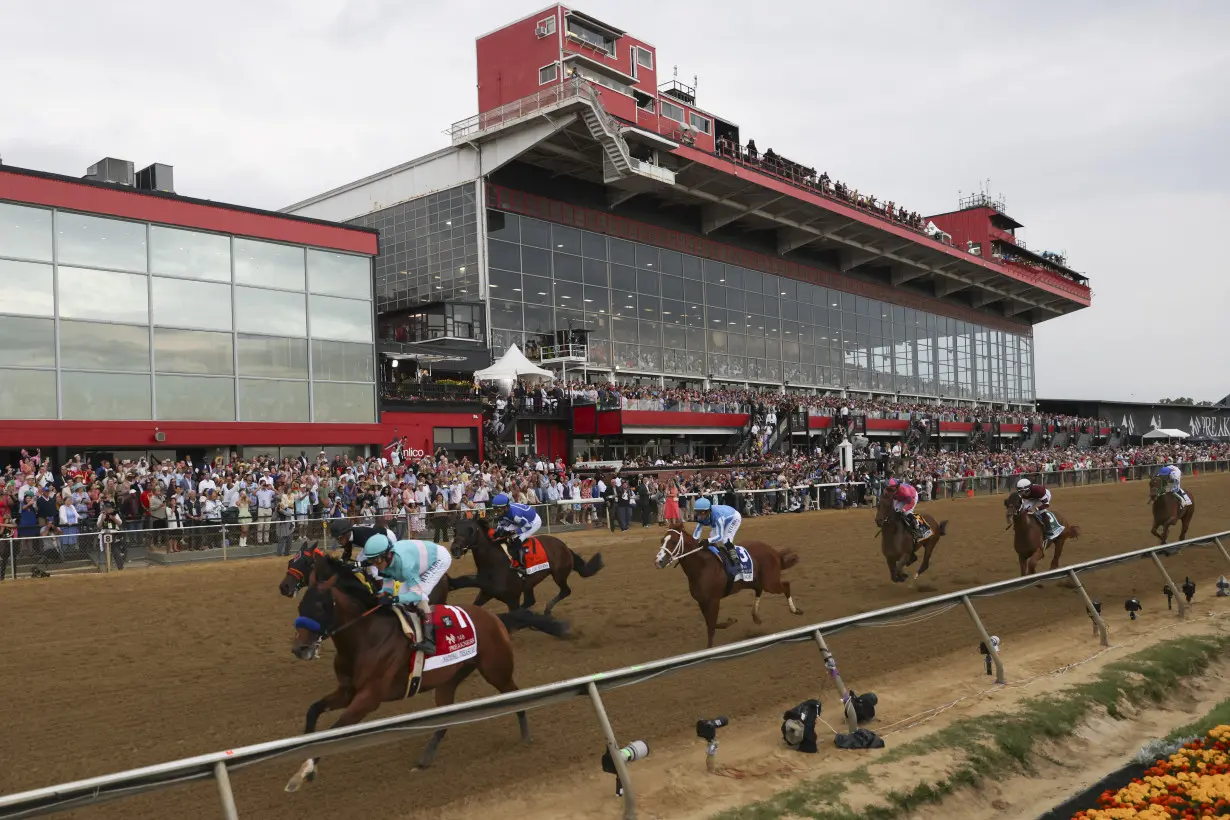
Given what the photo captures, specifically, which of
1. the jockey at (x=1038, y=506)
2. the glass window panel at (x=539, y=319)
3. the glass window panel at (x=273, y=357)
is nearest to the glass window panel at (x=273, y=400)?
the glass window panel at (x=273, y=357)

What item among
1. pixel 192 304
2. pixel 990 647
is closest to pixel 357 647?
pixel 990 647

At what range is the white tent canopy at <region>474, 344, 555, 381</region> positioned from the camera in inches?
1276

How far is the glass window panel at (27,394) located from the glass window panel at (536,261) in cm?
2008

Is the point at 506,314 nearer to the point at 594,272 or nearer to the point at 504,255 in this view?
the point at 504,255

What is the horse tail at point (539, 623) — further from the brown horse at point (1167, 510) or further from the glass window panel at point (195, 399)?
the glass window panel at point (195, 399)

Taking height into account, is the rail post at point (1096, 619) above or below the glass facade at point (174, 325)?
below

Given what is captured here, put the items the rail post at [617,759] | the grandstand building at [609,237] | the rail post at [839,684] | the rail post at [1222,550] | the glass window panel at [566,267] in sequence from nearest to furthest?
the rail post at [617,759] < the rail post at [839,684] < the rail post at [1222,550] < the grandstand building at [609,237] < the glass window panel at [566,267]

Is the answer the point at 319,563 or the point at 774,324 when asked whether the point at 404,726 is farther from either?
the point at 774,324

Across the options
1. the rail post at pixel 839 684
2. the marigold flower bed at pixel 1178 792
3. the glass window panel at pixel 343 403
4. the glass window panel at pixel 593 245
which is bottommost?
the marigold flower bed at pixel 1178 792

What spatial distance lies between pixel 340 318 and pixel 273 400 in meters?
3.44

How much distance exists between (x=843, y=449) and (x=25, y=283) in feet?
80.5

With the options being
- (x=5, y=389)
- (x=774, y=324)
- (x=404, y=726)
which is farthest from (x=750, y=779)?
(x=774, y=324)

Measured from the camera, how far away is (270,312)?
2611cm

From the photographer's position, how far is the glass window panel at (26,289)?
2120 cm
